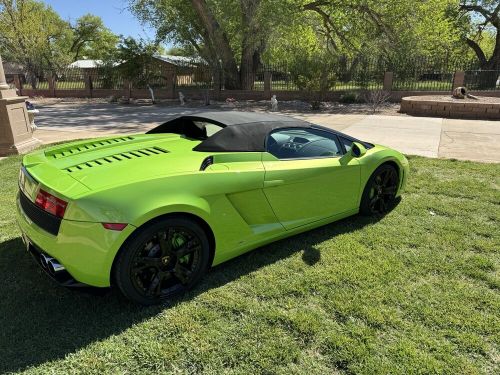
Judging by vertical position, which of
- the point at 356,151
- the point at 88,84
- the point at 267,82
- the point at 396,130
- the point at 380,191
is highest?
the point at 267,82

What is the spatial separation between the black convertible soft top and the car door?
9 cm

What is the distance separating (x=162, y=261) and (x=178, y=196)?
1.59ft

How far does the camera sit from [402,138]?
32.3 feet

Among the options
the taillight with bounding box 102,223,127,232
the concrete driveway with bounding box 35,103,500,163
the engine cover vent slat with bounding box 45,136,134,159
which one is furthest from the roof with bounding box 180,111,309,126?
the concrete driveway with bounding box 35,103,500,163

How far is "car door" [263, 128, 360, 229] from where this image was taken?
3.29 m

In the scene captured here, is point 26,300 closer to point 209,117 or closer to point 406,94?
point 209,117

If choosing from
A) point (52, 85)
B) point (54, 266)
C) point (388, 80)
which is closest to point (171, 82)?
point (52, 85)

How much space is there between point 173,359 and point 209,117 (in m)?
2.18

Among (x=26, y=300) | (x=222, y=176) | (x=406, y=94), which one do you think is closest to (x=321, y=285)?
(x=222, y=176)

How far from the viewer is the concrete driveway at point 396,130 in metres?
8.44

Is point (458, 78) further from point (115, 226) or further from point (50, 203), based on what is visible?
point (50, 203)

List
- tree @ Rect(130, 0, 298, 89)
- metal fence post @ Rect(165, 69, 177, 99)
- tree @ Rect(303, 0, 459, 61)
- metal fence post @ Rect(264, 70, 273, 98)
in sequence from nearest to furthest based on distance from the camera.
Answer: tree @ Rect(130, 0, 298, 89)
tree @ Rect(303, 0, 459, 61)
metal fence post @ Rect(264, 70, 273, 98)
metal fence post @ Rect(165, 69, 177, 99)

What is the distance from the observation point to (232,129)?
329 centimetres

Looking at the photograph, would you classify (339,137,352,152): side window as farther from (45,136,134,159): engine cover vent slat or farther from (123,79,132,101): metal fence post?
(123,79,132,101): metal fence post
